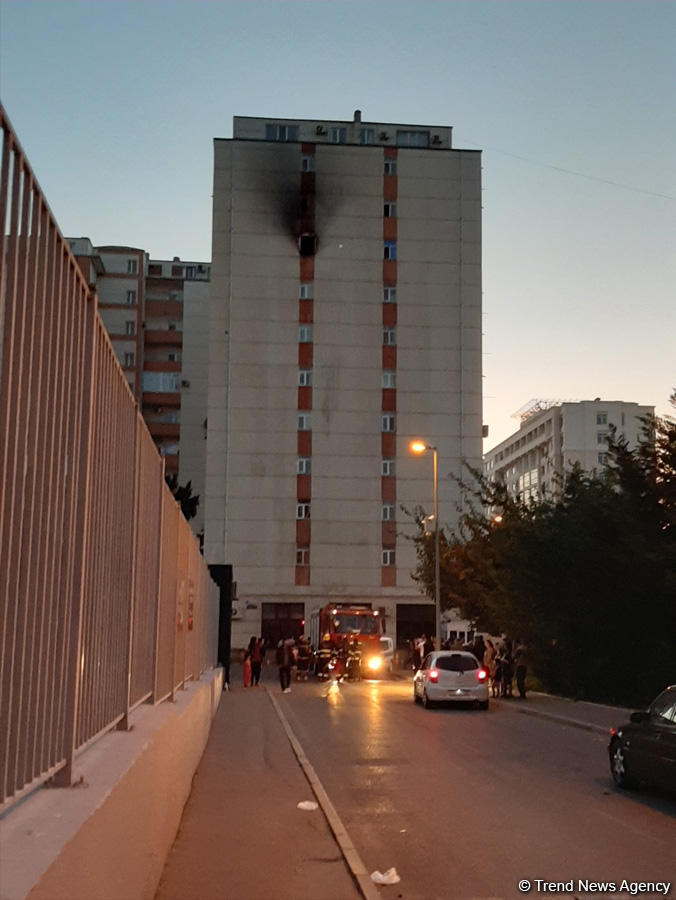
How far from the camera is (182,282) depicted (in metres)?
81.3

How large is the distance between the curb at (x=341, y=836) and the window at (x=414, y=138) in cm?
6107

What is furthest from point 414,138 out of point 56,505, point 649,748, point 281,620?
point 56,505

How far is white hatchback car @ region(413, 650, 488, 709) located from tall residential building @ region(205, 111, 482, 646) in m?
35.9

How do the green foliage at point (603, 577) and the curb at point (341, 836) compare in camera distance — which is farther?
the green foliage at point (603, 577)

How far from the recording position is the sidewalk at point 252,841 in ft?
24.5

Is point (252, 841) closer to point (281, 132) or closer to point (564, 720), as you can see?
point (564, 720)

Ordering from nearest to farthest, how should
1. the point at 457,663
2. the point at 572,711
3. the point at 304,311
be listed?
1. the point at 572,711
2. the point at 457,663
3. the point at 304,311

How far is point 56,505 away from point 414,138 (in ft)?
234

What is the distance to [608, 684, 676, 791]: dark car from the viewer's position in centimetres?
1119

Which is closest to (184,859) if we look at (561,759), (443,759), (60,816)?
(60,816)

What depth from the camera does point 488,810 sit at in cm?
1107

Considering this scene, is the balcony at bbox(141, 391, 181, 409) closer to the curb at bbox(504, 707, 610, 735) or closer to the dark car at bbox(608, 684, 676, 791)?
the curb at bbox(504, 707, 610, 735)

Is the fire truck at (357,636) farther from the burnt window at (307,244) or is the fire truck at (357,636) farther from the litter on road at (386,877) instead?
the litter on road at (386,877)

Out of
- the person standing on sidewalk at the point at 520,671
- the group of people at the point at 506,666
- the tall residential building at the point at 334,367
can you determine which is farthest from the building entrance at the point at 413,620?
the person standing on sidewalk at the point at 520,671
